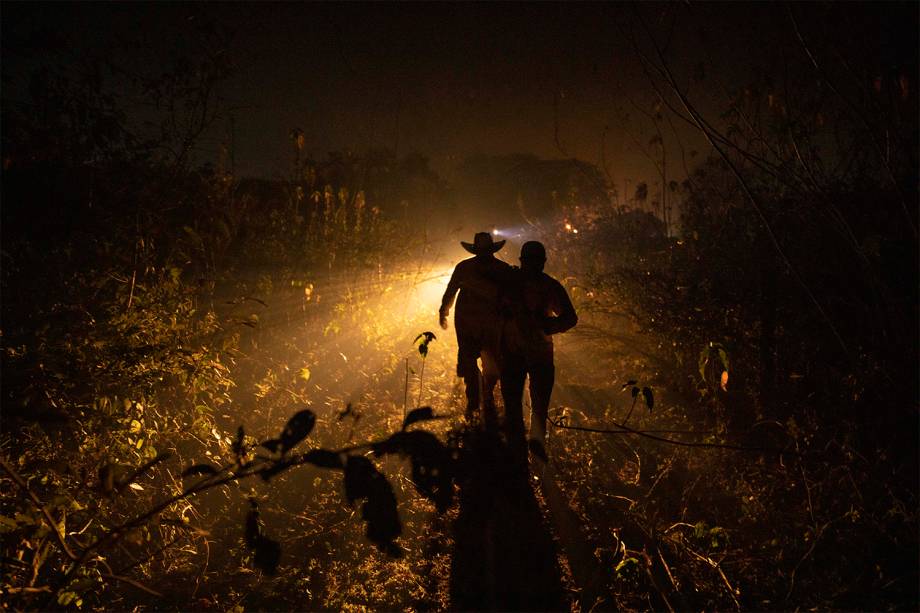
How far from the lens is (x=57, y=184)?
3793mm

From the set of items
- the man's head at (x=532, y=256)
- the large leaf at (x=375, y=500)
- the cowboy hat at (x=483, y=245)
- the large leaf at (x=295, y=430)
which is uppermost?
the cowboy hat at (x=483, y=245)

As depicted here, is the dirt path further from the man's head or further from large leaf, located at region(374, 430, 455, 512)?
the man's head

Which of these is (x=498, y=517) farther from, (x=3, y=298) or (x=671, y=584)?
(x=3, y=298)

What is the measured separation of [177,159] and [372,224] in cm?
555

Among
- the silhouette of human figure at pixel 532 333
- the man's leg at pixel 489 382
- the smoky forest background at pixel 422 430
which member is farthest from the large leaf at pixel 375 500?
the man's leg at pixel 489 382

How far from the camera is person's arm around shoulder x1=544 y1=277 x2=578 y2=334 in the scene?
4.38 meters

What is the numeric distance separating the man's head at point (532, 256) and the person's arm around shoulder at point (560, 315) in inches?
Result: 8.8

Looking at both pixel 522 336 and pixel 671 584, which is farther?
pixel 522 336

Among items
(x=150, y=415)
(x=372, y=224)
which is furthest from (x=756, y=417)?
(x=372, y=224)

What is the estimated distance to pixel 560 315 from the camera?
4.46 metres

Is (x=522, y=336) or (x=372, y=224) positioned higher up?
(x=372, y=224)

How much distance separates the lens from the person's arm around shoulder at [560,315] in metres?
4.38

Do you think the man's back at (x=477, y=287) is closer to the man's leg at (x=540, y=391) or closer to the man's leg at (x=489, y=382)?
the man's leg at (x=489, y=382)

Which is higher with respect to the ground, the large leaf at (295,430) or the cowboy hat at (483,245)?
the cowboy hat at (483,245)
